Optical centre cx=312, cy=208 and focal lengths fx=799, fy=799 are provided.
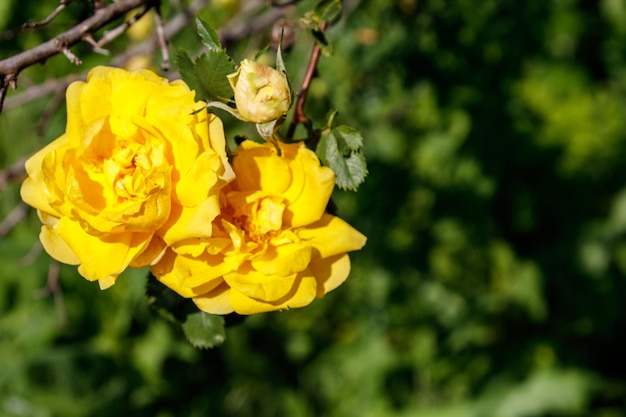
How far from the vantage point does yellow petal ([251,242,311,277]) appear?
75 centimetres

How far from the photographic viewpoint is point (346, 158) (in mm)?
787

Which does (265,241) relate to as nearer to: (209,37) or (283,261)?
(283,261)

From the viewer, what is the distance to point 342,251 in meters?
0.79

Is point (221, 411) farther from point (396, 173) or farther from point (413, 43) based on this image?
point (413, 43)

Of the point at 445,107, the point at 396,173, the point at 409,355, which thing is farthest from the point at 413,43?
the point at 409,355

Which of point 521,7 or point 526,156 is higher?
point 521,7

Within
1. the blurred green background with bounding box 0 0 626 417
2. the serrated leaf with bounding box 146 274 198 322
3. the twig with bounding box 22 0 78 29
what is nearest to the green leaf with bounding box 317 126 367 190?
the serrated leaf with bounding box 146 274 198 322

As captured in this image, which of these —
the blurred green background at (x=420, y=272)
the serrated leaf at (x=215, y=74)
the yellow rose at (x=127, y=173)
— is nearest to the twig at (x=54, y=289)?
the blurred green background at (x=420, y=272)

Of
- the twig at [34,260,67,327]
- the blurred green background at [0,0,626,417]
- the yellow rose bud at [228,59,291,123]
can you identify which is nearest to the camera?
the yellow rose bud at [228,59,291,123]

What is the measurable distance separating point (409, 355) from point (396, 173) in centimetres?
52

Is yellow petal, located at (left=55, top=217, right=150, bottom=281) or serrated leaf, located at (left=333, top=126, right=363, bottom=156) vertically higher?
serrated leaf, located at (left=333, top=126, right=363, bottom=156)

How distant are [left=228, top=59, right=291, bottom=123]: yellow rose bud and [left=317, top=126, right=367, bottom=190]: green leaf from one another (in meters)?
0.11

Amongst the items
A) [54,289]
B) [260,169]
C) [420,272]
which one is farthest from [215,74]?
[420,272]

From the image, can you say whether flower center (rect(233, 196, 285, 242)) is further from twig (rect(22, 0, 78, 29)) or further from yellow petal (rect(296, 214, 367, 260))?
twig (rect(22, 0, 78, 29))
